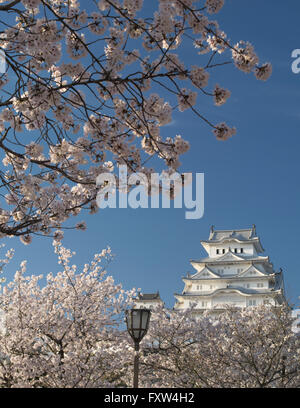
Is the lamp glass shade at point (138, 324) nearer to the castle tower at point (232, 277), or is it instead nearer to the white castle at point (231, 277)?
the white castle at point (231, 277)

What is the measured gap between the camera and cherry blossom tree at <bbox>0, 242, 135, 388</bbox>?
9.79 metres

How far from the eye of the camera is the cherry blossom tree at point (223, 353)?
10.6m

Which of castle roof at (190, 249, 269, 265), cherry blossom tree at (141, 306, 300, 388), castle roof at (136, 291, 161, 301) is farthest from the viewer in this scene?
castle roof at (136, 291, 161, 301)

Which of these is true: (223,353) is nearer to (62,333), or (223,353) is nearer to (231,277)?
(62,333)

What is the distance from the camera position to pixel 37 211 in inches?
221

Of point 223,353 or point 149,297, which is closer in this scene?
point 223,353

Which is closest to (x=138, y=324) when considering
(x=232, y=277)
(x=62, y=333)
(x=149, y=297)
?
(x=62, y=333)

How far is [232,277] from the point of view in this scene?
44812mm

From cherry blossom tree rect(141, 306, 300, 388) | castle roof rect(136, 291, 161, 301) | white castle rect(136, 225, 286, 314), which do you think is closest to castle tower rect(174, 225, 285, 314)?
white castle rect(136, 225, 286, 314)

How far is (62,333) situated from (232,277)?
3579 cm

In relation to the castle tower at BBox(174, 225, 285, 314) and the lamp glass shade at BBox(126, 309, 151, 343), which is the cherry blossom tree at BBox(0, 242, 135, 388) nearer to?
the lamp glass shade at BBox(126, 309, 151, 343)

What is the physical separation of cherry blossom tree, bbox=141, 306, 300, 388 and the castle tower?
28128 mm
